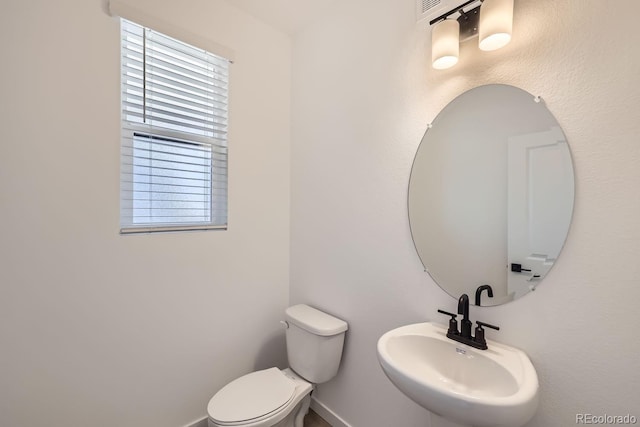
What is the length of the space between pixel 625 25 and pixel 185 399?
2.46 metres

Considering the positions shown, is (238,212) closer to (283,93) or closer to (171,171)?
(171,171)

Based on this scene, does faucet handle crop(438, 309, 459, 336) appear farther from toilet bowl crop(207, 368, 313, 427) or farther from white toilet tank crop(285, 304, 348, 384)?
toilet bowl crop(207, 368, 313, 427)

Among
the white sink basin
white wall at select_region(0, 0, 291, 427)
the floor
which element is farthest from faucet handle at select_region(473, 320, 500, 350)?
white wall at select_region(0, 0, 291, 427)

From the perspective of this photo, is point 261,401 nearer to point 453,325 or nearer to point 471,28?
point 453,325

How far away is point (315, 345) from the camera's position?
153 cm

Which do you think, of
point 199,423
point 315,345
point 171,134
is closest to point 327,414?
point 315,345

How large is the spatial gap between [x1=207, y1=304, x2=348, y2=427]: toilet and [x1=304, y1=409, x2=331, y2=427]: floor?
0.20m

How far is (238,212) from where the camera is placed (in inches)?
68.7

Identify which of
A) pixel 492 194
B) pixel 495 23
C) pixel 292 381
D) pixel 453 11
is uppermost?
pixel 453 11

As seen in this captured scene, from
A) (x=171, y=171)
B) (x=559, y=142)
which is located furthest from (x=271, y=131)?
(x=559, y=142)

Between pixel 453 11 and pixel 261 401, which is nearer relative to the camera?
pixel 453 11

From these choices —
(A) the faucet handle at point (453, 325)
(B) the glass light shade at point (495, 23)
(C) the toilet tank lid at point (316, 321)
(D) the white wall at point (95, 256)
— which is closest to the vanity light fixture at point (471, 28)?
(B) the glass light shade at point (495, 23)

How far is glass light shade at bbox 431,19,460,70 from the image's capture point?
1.07 m

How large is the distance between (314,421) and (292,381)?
0.46 meters
